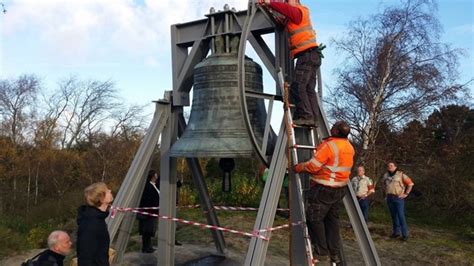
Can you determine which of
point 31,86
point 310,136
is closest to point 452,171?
point 310,136

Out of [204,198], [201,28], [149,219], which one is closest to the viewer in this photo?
[201,28]

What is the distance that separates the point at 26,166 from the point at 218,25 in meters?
17.1

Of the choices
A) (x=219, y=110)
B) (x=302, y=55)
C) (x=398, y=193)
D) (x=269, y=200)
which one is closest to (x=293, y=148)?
(x=269, y=200)

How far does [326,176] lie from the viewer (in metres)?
4.94

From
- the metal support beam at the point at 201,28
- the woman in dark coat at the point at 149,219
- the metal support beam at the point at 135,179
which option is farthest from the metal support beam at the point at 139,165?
the woman in dark coat at the point at 149,219

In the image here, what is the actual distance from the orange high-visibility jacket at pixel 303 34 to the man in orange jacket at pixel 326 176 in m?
0.98

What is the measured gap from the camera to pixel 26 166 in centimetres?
2080

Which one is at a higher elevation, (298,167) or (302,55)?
(302,55)

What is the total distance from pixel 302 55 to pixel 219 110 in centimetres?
120

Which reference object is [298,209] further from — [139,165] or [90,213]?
[90,213]

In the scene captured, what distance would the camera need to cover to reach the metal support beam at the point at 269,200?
15.5 ft

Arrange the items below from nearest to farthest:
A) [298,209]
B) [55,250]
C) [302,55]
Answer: [55,250], [298,209], [302,55]

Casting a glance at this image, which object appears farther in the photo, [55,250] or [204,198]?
[204,198]

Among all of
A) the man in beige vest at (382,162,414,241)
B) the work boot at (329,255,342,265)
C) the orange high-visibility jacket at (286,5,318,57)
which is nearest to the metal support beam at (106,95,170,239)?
the orange high-visibility jacket at (286,5,318,57)
